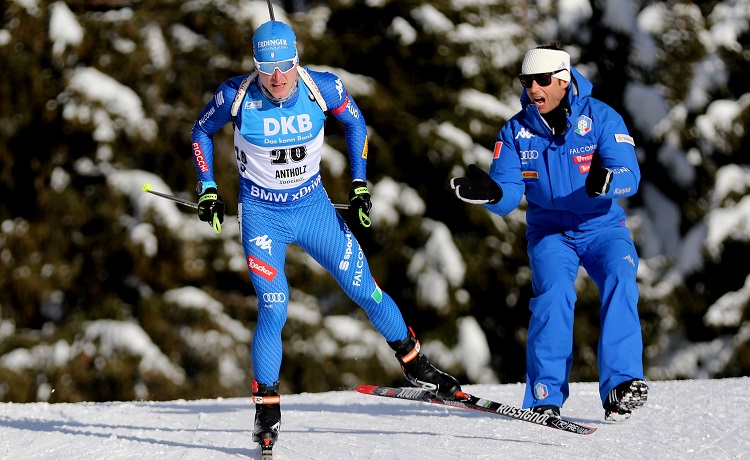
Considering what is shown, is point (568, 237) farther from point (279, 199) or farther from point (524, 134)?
point (279, 199)

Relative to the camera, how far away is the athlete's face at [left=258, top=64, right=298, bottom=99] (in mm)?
5800

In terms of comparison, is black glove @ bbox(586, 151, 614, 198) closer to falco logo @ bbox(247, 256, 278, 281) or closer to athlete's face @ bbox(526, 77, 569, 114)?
athlete's face @ bbox(526, 77, 569, 114)

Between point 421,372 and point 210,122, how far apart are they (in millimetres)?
1800

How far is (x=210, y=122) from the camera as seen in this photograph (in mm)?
6195

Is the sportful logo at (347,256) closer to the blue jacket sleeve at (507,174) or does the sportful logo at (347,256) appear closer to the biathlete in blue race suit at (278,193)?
the biathlete in blue race suit at (278,193)

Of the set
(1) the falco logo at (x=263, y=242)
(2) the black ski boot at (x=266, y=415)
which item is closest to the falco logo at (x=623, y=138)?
(1) the falco logo at (x=263, y=242)

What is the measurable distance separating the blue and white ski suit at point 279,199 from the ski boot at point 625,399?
49.1 inches

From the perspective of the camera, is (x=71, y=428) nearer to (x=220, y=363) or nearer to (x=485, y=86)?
(x=220, y=363)

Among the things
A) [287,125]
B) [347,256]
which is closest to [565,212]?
[347,256]

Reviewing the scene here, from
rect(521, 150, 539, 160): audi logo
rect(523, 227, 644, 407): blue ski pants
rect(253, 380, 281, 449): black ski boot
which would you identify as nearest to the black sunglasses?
rect(521, 150, 539, 160): audi logo

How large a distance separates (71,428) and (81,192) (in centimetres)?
773

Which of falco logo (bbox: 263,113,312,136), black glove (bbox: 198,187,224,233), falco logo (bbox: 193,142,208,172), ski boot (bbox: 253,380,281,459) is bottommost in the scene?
ski boot (bbox: 253,380,281,459)

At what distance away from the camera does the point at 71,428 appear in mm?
7168

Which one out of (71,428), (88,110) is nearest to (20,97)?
(88,110)
